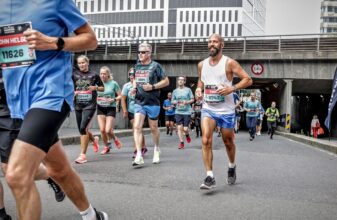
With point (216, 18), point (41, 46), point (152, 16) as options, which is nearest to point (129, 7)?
point (152, 16)

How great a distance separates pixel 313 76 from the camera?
2752 centimetres

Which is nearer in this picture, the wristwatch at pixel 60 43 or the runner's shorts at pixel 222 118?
the wristwatch at pixel 60 43

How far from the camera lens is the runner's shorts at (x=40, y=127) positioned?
A: 9.04 feet

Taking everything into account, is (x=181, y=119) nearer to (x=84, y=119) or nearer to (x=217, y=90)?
(x=84, y=119)

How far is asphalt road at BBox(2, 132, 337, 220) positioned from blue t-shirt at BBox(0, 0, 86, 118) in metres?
1.57

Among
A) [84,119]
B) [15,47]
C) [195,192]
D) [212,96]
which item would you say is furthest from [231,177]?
[15,47]

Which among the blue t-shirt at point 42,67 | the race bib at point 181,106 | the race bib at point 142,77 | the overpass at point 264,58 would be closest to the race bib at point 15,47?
the blue t-shirt at point 42,67

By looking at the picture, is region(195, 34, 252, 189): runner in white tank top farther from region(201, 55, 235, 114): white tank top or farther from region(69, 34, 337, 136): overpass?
region(69, 34, 337, 136): overpass

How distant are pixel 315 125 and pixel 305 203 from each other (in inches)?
950

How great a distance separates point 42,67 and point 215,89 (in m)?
3.67

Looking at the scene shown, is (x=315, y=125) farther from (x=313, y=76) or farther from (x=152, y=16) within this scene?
(x=152, y=16)

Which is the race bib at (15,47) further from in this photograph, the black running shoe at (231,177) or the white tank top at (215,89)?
the black running shoe at (231,177)

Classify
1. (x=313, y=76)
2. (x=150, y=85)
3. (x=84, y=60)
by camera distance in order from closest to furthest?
(x=150, y=85)
(x=84, y=60)
(x=313, y=76)

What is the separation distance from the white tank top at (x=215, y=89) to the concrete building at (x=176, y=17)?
89310 mm
